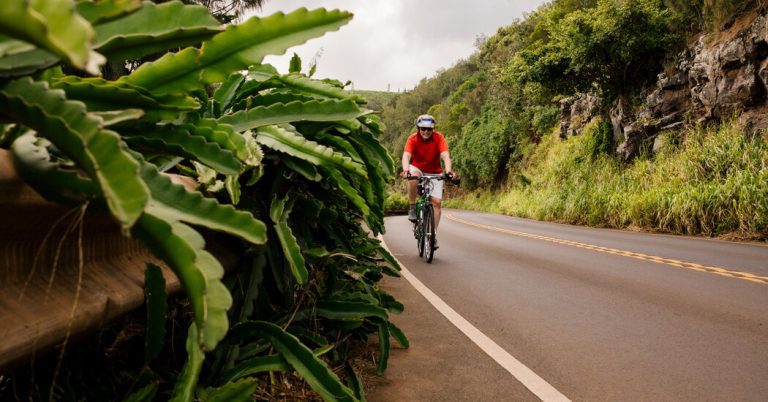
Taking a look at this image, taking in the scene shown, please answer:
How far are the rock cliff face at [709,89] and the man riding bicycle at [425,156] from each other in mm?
11053

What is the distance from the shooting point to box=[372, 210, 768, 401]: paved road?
318cm

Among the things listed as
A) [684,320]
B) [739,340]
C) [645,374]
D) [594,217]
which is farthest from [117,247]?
[594,217]

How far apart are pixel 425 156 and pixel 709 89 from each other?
1283 cm

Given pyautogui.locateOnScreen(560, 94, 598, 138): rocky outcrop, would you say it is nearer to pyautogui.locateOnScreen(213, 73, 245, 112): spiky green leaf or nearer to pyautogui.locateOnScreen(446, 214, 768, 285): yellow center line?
pyautogui.locateOnScreen(446, 214, 768, 285): yellow center line

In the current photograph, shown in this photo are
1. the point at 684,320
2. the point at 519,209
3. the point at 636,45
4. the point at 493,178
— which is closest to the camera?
the point at 684,320

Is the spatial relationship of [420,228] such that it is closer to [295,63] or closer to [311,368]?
[295,63]

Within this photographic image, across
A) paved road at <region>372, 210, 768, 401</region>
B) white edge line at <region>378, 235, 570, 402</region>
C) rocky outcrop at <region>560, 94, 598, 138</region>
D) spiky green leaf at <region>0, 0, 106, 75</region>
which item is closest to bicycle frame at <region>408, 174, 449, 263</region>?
paved road at <region>372, 210, 768, 401</region>

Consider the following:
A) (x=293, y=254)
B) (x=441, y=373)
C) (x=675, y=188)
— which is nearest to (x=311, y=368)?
(x=293, y=254)

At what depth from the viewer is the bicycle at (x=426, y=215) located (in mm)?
8578

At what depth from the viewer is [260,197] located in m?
2.45

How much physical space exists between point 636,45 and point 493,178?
20665mm

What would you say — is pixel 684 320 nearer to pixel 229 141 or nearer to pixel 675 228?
pixel 229 141

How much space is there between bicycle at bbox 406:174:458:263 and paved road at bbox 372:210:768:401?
0.96 ft

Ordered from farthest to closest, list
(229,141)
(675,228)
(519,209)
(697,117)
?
(519,209), (697,117), (675,228), (229,141)
